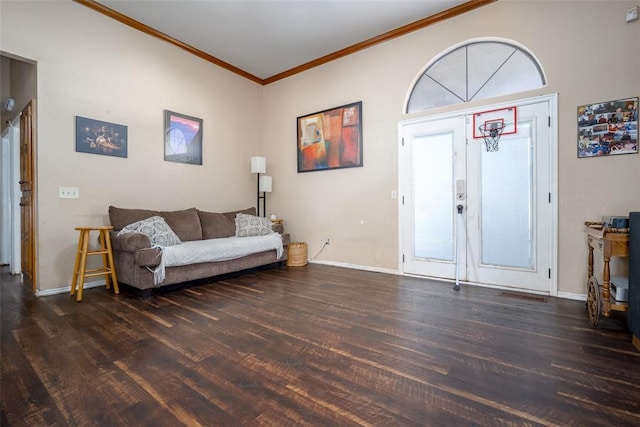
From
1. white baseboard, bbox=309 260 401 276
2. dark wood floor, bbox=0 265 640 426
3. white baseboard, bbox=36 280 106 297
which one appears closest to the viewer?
dark wood floor, bbox=0 265 640 426

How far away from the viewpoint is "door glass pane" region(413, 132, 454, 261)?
3.70 m

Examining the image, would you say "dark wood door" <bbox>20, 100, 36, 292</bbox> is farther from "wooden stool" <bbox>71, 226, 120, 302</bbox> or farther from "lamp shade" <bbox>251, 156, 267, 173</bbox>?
"lamp shade" <bbox>251, 156, 267, 173</bbox>

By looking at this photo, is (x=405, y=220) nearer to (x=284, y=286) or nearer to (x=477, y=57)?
(x=284, y=286)

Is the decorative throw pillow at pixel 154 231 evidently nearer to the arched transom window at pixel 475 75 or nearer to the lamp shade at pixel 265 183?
the lamp shade at pixel 265 183

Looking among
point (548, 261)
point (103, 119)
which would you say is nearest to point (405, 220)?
point (548, 261)

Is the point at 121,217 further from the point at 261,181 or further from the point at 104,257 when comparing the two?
the point at 261,181

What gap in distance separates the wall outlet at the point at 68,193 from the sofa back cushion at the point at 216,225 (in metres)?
1.45

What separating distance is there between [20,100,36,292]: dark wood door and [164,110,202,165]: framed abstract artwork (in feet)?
4.57

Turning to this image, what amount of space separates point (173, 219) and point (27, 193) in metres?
1.59

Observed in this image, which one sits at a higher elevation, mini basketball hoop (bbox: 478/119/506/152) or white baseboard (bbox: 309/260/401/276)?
mini basketball hoop (bbox: 478/119/506/152)

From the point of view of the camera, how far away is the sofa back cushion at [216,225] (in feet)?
14.2

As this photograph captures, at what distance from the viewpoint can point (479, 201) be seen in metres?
3.46

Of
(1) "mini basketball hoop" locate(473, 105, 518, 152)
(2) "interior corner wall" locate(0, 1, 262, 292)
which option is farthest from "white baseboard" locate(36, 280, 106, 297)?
(1) "mini basketball hoop" locate(473, 105, 518, 152)

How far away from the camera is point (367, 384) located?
5.03ft
